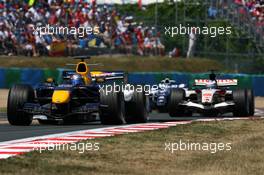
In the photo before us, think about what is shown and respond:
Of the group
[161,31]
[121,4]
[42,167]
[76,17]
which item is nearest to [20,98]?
[42,167]

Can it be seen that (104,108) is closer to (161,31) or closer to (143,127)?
(143,127)

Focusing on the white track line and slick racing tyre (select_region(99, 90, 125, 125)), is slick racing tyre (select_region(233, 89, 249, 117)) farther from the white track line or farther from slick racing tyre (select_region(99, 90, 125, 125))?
slick racing tyre (select_region(99, 90, 125, 125))

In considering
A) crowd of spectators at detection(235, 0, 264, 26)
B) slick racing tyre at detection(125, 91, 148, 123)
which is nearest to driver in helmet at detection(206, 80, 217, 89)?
slick racing tyre at detection(125, 91, 148, 123)

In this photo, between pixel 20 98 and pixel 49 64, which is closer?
pixel 20 98

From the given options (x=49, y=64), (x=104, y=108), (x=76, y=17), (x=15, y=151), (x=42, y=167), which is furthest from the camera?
(x=49, y=64)

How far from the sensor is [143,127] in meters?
17.8

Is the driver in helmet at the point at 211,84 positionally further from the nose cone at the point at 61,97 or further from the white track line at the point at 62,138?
the nose cone at the point at 61,97

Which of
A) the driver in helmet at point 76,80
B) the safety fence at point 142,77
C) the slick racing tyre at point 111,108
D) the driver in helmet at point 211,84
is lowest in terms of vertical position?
the safety fence at point 142,77

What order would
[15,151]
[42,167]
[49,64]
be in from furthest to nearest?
[49,64] < [15,151] < [42,167]

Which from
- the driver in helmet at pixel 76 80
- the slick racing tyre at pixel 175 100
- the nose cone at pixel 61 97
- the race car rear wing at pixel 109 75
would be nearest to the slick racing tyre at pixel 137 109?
the driver in helmet at pixel 76 80

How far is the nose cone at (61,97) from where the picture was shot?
704 inches

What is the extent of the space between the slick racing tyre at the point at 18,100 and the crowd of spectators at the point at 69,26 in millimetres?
15350

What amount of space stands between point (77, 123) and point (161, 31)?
18002mm

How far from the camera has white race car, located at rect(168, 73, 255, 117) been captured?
71.8ft
